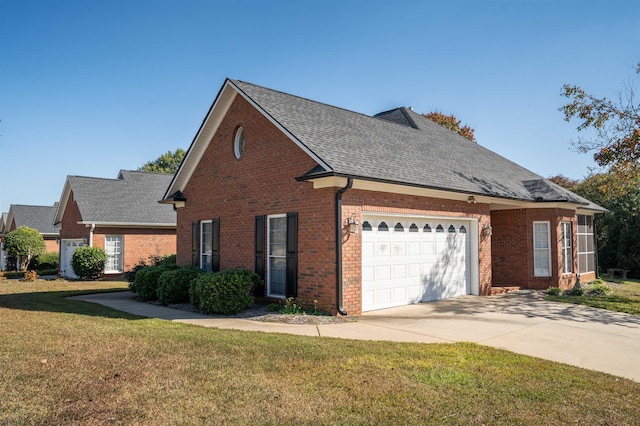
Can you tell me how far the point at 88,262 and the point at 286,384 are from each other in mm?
20406

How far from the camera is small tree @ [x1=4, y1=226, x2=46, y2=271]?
28.9 m

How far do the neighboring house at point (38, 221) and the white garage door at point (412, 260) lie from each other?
33.8 m

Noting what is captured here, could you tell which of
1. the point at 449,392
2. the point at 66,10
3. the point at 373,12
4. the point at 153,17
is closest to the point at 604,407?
the point at 449,392

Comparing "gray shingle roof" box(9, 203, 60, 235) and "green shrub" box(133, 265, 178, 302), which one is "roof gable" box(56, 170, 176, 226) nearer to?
"gray shingle roof" box(9, 203, 60, 235)

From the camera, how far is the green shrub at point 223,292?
1080 centimetres

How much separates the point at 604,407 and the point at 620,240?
26.9 meters

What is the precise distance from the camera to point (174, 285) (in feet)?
41.7

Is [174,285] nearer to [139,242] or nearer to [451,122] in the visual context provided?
[139,242]

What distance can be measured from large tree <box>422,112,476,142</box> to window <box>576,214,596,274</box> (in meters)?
19.7

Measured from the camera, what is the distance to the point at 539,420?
179 inches

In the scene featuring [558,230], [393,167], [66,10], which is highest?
[66,10]

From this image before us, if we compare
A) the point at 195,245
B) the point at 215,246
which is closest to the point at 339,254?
the point at 215,246

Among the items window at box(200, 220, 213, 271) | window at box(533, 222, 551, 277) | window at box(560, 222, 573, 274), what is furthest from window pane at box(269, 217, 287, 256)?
window at box(560, 222, 573, 274)

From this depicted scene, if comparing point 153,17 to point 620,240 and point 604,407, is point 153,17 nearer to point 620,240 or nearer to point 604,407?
point 604,407
